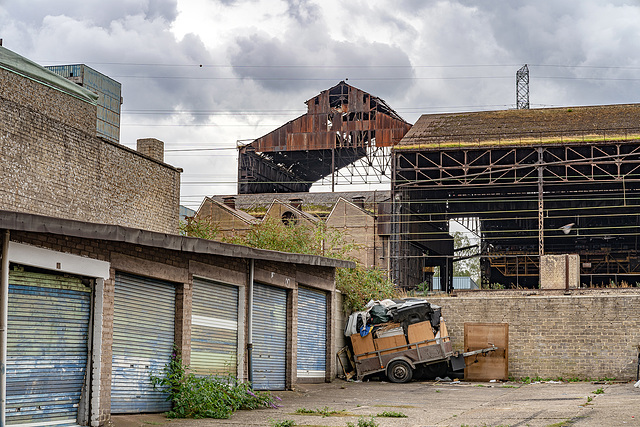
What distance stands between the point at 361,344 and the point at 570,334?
575 centimetres

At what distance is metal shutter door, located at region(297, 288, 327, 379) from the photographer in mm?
18109

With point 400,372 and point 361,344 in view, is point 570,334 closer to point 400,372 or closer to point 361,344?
point 400,372

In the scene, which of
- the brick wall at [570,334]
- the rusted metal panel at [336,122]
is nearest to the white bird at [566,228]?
the rusted metal panel at [336,122]

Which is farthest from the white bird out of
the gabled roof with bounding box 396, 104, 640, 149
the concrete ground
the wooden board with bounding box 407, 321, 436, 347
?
the wooden board with bounding box 407, 321, 436, 347

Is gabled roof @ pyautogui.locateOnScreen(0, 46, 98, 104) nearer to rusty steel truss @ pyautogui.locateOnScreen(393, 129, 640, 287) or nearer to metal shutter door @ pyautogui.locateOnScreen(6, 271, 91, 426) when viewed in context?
metal shutter door @ pyautogui.locateOnScreen(6, 271, 91, 426)

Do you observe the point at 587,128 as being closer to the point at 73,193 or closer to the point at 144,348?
the point at 73,193

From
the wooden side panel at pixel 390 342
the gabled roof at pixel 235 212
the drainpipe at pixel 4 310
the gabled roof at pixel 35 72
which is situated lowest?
the wooden side panel at pixel 390 342

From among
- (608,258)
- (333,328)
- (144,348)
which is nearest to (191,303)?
(144,348)

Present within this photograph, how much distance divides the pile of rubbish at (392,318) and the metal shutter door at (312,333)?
1.66 metres

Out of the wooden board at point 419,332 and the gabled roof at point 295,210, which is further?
the gabled roof at point 295,210

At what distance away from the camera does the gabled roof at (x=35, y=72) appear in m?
21.4

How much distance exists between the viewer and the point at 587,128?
42.8 meters

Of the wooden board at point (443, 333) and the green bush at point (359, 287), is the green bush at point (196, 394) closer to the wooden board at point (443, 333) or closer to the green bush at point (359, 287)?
the wooden board at point (443, 333)

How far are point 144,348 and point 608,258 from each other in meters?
42.5
